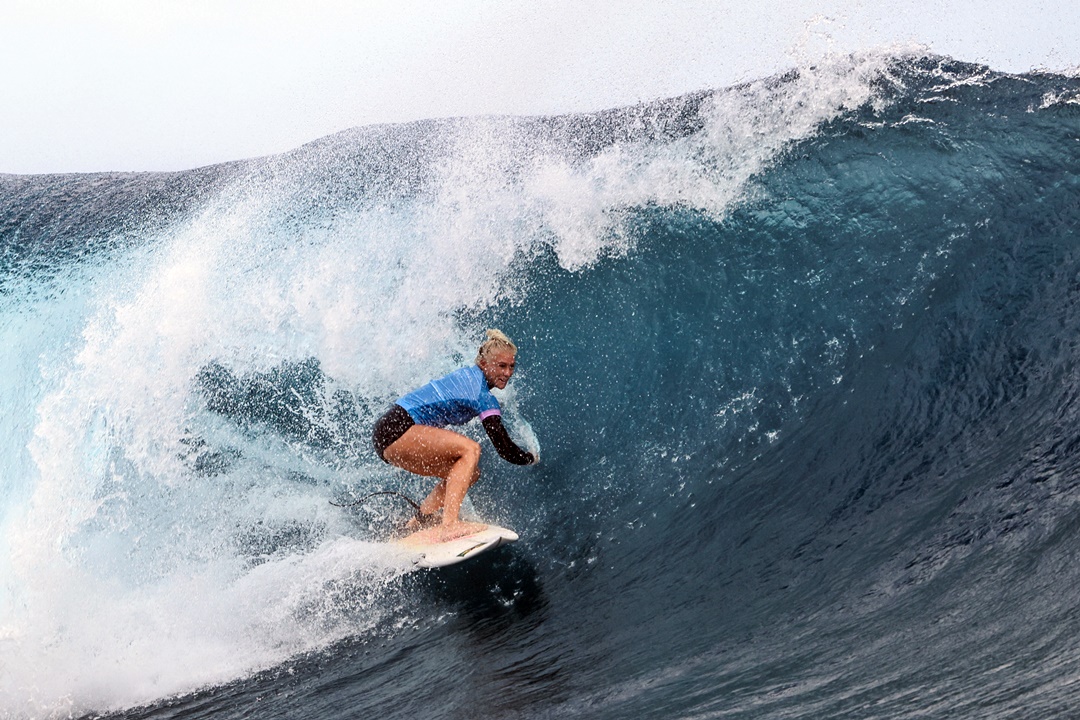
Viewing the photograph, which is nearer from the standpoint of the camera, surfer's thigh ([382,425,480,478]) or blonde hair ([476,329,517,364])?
blonde hair ([476,329,517,364])

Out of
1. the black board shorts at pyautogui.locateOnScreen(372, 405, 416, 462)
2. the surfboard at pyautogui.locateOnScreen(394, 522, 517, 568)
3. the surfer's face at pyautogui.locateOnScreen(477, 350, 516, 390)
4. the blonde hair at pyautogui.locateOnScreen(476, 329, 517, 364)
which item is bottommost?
the surfboard at pyautogui.locateOnScreen(394, 522, 517, 568)

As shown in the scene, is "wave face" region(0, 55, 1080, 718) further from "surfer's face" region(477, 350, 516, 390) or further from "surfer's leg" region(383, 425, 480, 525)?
"surfer's face" region(477, 350, 516, 390)

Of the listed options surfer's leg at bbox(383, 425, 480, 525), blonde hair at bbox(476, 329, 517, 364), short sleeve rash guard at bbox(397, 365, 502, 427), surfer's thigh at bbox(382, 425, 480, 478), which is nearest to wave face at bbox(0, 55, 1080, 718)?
surfer's leg at bbox(383, 425, 480, 525)

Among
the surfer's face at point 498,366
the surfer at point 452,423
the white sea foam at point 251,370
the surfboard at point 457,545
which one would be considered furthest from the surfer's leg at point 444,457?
the white sea foam at point 251,370

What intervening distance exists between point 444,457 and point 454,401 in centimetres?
31

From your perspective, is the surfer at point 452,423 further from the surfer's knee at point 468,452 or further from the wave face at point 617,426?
the wave face at point 617,426

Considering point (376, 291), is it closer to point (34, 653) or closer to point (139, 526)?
point (139, 526)

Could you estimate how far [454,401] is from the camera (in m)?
4.68

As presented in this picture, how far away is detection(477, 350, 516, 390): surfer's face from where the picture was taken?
453cm

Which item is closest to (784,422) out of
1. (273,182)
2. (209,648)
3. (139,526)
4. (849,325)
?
(849,325)

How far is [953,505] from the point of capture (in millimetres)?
4027

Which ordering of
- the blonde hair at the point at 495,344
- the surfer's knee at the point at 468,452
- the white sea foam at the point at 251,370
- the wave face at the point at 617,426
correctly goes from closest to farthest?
the wave face at the point at 617,426, the white sea foam at the point at 251,370, the blonde hair at the point at 495,344, the surfer's knee at the point at 468,452

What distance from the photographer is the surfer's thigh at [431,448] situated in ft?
15.3

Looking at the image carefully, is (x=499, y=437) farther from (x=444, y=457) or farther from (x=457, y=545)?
(x=457, y=545)
